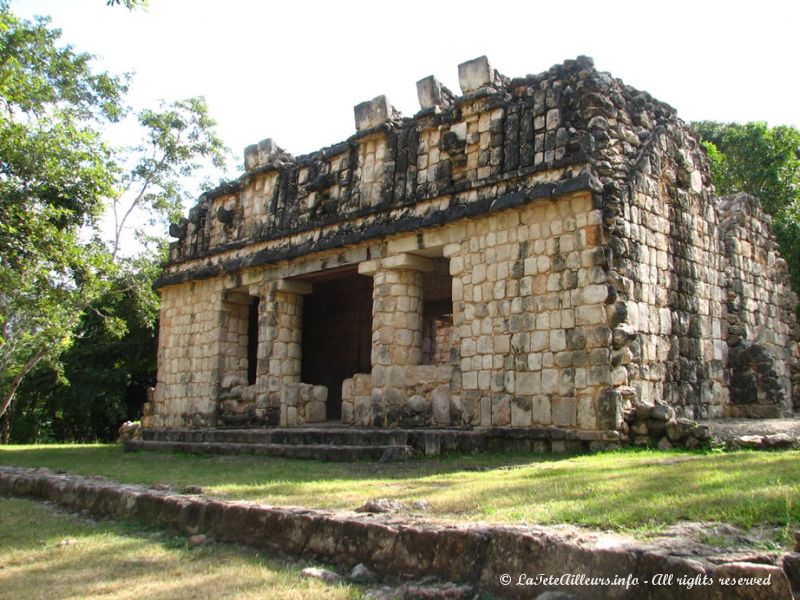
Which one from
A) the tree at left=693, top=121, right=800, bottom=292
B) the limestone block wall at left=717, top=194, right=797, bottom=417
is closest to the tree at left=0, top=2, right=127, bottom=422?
the limestone block wall at left=717, top=194, right=797, bottom=417

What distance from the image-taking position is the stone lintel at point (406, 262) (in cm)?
1095

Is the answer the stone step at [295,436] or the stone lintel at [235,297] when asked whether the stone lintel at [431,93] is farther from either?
the stone lintel at [235,297]

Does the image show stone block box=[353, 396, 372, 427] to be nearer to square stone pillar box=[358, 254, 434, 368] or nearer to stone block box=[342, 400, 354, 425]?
stone block box=[342, 400, 354, 425]

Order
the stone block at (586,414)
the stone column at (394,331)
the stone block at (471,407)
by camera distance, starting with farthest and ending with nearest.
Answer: the stone column at (394,331) < the stone block at (471,407) < the stone block at (586,414)

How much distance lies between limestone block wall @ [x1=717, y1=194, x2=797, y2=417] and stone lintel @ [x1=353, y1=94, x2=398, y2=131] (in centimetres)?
573

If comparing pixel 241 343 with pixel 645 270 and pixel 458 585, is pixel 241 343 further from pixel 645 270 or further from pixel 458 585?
pixel 458 585

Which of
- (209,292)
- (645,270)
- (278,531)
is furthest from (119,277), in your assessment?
(278,531)

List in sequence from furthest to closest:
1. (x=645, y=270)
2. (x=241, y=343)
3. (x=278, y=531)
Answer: (x=241, y=343), (x=645, y=270), (x=278, y=531)

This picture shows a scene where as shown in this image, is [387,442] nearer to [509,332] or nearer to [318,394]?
[509,332]

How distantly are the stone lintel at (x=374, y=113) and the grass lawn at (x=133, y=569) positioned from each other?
793 cm

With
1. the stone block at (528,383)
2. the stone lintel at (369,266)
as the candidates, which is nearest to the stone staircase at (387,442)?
the stone block at (528,383)

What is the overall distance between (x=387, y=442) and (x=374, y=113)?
5540mm

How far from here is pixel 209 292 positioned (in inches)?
572

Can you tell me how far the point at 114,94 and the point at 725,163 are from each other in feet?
59.8
